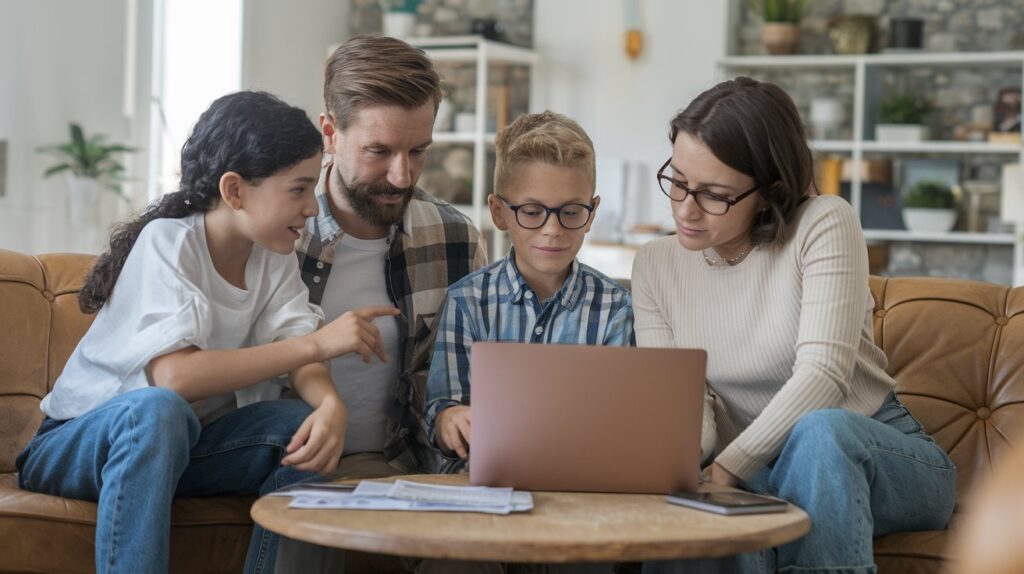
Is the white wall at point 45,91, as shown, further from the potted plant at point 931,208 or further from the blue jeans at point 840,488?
the potted plant at point 931,208

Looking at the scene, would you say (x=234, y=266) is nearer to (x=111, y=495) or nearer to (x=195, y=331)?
(x=195, y=331)

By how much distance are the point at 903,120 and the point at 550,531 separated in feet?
18.2

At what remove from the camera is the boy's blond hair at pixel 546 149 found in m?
2.22

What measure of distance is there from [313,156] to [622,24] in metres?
5.03

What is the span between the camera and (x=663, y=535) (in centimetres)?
146

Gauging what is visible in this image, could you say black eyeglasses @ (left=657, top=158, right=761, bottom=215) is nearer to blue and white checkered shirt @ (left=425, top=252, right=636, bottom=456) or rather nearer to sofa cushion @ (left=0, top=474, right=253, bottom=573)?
blue and white checkered shirt @ (left=425, top=252, right=636, bottom=456)

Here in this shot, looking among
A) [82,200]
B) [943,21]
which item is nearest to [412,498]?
[82,200]

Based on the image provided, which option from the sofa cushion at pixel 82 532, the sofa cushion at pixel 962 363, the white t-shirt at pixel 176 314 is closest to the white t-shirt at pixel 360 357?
the white t-shirt at pixel 176 314

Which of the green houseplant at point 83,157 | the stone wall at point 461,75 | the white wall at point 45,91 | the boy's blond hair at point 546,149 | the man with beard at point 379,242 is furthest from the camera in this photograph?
the stone wall at point 461,75

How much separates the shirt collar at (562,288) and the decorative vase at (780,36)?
4770mm

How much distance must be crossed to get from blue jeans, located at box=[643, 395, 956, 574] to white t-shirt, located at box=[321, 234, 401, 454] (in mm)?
728

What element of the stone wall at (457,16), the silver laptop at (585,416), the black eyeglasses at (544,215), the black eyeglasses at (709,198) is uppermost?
the stone wall at (457,16)

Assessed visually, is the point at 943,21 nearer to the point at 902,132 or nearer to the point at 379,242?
the point at 902,132

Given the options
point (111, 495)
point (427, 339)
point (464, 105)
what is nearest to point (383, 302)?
point (427, 339)
